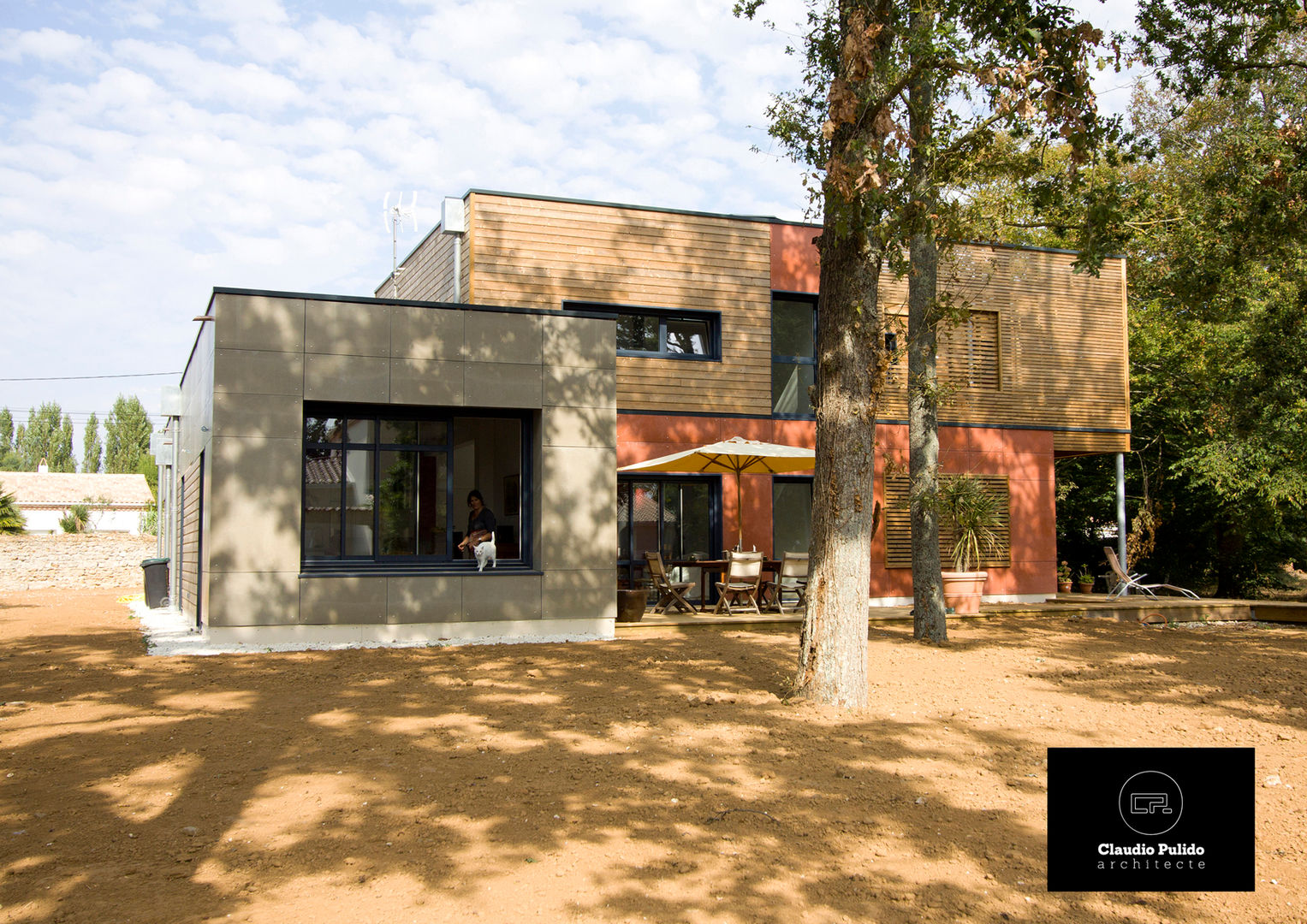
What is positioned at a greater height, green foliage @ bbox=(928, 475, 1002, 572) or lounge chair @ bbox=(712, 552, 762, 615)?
green foliage @ bbox=(928, 475, 1002, 572)

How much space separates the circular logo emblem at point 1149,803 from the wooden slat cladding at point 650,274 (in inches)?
479

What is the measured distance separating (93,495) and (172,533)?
132 ft

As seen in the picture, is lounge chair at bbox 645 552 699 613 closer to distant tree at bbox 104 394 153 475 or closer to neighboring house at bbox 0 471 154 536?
neighboring house at bbox 0 471 154 536

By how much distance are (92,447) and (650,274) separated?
7883 centimetres

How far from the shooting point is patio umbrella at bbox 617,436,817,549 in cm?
1338

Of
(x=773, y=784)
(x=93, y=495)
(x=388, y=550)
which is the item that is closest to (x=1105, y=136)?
(x=773, y=784)

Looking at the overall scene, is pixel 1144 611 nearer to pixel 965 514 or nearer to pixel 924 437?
pixel 965 514

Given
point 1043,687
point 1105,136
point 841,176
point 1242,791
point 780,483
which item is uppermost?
point 1105,136

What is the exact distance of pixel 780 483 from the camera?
16.2m

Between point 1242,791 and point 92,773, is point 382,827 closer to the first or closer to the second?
point 92,773

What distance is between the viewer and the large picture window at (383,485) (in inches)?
441

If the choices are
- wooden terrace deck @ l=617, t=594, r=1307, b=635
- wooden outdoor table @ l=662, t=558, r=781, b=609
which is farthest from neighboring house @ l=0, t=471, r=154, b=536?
wooden terrace deck @ l=617, t=594, r=1307, b=635

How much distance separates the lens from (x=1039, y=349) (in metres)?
17.9

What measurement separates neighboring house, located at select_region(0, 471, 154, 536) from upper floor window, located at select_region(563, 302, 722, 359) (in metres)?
41.1
